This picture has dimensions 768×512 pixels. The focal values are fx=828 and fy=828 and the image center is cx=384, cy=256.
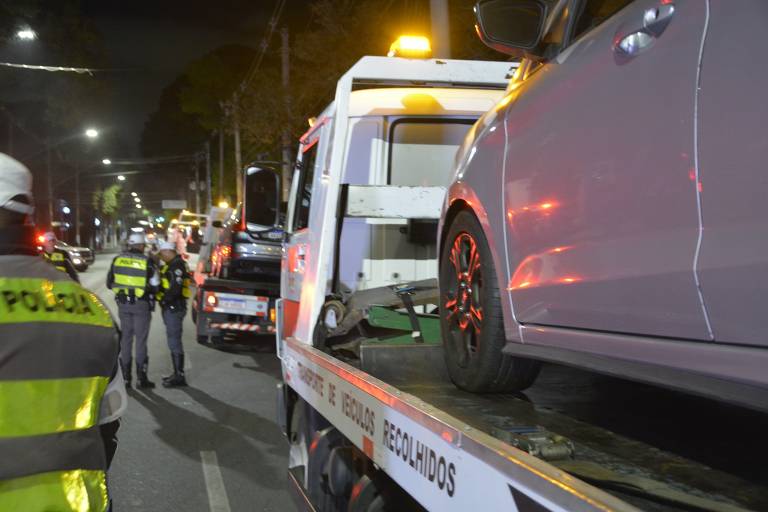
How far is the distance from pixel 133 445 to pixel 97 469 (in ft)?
16.7

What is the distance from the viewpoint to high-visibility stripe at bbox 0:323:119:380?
1959mm

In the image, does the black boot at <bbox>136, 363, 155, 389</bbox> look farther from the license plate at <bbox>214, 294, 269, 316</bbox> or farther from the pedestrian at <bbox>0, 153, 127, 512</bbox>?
the pedestrian at <bbox>0, 153, 127, 512</bbox>

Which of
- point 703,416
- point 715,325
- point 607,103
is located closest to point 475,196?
point 607,103

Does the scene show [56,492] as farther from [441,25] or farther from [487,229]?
[441,25]

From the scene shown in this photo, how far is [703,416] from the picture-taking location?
302 centimetres

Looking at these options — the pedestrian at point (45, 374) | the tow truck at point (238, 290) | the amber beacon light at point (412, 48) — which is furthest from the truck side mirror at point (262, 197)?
the pedestrian at point (45, 374)

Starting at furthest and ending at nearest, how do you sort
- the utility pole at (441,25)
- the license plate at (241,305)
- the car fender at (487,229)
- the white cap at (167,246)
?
the license plate at (241,305), the utility pole at (441,25), the white cap at (167,246), the car fender at (487,229)

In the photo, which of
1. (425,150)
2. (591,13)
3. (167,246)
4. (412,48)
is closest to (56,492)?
(591,13)

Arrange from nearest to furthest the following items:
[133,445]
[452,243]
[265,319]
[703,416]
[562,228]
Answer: [562,228]
[703,416]
[452,243]
[133,445]
[265,319]

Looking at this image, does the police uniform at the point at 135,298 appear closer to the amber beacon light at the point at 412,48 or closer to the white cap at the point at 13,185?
the amber beacon light at the point at 412,48

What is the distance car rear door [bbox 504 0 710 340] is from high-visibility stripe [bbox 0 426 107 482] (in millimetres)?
1435

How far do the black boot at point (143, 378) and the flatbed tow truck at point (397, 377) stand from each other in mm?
4003

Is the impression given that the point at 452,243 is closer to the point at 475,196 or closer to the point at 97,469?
the point at 475,196

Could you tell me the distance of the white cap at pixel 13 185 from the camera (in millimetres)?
2094
